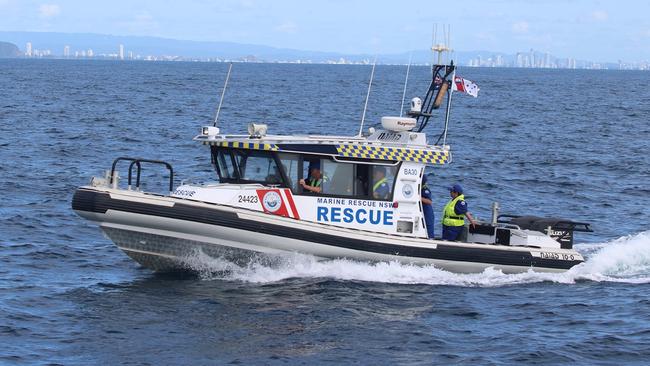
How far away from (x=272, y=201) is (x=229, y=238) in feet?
3.20

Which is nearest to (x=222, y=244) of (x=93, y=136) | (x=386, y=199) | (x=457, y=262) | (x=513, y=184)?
(x=386, y=199)

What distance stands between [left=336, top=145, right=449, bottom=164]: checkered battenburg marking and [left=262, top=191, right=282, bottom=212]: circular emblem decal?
1.26 m

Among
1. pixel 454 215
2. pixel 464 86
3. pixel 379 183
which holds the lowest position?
pixel 454 215

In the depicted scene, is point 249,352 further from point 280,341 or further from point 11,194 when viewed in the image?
point 11,194

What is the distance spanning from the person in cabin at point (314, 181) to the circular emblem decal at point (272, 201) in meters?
0.47

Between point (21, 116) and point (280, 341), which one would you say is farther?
point (21, 116)

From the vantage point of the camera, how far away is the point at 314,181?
1680cm

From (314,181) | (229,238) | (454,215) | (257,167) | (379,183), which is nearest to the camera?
(229,238)

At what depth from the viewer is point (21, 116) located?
47656mm

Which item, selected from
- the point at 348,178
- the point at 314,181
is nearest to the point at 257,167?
the point at 314,181

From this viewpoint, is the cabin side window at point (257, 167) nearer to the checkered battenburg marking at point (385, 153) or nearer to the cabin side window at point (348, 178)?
the checkered battenburg marking at point (385, 153)

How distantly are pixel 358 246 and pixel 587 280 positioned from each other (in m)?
4.16

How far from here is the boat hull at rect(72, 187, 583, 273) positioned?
15.7 m

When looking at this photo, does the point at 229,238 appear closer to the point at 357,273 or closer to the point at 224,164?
the point at 224,164
